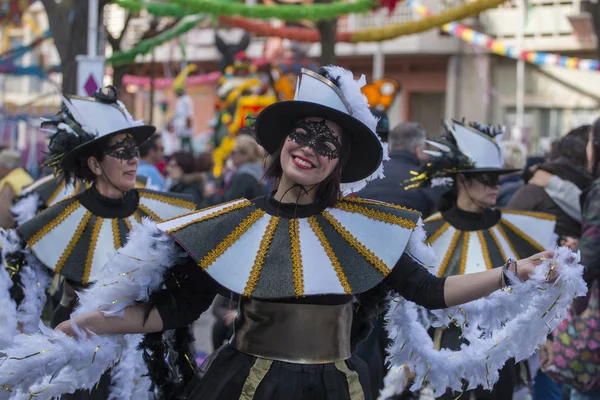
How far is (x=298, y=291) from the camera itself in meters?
2.73

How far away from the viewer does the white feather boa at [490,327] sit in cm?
276

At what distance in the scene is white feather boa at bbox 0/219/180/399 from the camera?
268 cm

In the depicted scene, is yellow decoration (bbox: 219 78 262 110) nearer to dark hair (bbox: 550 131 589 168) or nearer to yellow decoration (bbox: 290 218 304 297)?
dark hair (bbox: 550 131 589 168)

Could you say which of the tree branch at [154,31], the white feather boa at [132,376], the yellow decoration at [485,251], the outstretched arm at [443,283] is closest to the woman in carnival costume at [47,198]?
the white feather boa at [132,376]

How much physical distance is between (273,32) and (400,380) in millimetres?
9240

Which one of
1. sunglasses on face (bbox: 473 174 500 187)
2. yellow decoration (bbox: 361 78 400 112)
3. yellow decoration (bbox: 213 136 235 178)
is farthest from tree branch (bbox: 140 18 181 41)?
sunglasses on face (bbox: 473 174 500 187)

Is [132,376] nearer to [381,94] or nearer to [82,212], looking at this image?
[82,212]

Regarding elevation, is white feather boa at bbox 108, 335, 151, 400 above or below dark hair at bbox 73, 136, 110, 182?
below

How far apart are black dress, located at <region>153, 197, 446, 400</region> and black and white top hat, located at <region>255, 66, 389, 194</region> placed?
23cm

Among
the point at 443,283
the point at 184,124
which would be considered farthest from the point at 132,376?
the point at 184,124

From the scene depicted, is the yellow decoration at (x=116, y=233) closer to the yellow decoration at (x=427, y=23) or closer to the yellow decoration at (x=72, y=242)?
the yellow decoration at (x=72, y=242)

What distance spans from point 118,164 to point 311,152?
171cm

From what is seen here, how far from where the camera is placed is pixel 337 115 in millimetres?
2861

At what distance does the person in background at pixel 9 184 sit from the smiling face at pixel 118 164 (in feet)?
3.47
